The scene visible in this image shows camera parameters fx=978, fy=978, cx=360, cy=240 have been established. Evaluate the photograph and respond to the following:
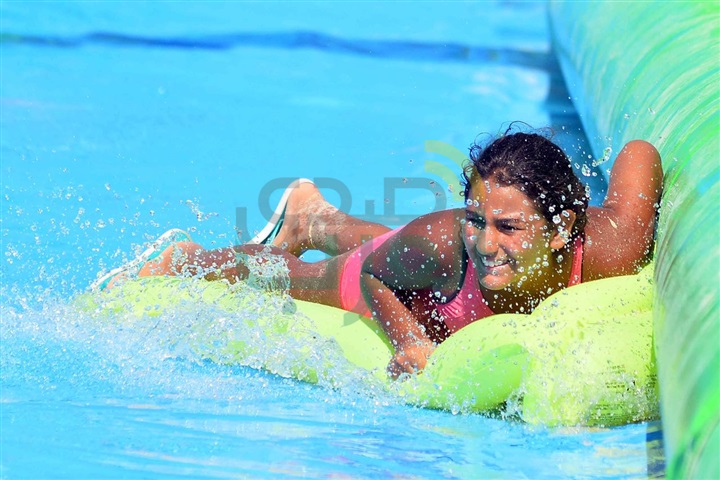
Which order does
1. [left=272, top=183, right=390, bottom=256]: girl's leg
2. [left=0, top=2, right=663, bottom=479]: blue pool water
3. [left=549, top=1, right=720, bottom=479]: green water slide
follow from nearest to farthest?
[left=549, top=1, right=720, bottom=479]: green water slide
[left=0, top=2, right=663, bottom=479]: blue pool water
[left=272, top=183, right=390, bottom=256]: girl's leg

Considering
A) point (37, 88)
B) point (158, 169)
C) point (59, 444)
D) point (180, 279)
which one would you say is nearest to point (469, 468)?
point (59, 444)

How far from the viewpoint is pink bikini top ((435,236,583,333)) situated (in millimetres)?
2316

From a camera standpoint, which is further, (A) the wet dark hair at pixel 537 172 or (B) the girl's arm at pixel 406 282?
(B) the girl's arm at pixel 406 282

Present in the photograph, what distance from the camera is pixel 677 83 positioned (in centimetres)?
269

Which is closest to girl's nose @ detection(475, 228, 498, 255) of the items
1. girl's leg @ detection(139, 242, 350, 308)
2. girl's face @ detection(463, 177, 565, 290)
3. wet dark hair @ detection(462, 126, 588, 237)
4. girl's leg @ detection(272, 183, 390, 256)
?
girl's face @ detection(463, 177, 565, 290)

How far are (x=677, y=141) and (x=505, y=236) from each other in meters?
0.55

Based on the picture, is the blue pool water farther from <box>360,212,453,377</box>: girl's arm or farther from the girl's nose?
the girl's nose

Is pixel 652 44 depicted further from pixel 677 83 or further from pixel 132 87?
pixel 132 87

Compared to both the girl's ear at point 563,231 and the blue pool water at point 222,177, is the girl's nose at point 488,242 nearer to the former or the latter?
the girl's ear at point 563,231

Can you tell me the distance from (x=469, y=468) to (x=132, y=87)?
3.43 meters

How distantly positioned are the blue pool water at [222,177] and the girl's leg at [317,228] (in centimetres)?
30

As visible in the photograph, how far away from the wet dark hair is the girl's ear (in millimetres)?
14

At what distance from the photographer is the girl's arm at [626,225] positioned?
2.32 meters

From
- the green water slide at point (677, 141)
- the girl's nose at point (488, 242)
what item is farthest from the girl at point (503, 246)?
the green water slide at point (677, 141)
